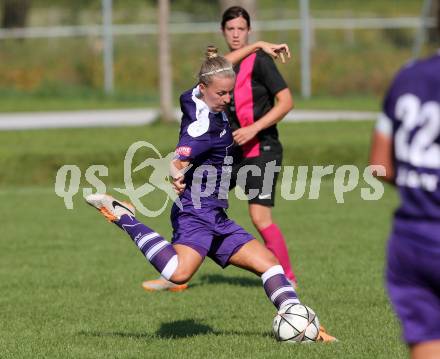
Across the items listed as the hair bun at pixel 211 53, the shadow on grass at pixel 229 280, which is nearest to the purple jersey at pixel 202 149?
the hair bun at pixel 211 53

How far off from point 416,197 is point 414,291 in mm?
343

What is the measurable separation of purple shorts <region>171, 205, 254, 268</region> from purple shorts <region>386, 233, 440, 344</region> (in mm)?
2641

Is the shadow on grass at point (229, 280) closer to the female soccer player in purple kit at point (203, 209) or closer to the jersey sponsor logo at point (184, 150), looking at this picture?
the female soccer player in purple kit at point (203, 209)

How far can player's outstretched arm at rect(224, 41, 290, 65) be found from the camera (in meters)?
7.12

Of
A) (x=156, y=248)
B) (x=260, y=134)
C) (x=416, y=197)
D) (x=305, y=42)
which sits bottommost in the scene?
(x=156, y=248)

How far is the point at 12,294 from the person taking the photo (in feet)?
27.2

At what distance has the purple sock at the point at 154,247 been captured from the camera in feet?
20.6

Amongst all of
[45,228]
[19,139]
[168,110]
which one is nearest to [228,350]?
[45,228]

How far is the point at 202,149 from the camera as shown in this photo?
6234 mm

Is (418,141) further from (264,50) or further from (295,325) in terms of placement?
(264,50)

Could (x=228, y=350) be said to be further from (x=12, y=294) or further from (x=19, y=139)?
(x=19, y=139)

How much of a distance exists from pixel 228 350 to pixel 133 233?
946 mm

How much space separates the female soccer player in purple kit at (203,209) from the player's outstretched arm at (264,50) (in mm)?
728

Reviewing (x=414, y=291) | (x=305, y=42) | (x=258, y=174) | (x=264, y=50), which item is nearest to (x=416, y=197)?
(x=414, y=291)
